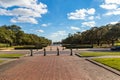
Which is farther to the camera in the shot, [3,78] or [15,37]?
[15,37]

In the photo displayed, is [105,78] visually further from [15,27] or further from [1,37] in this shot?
[15,27]

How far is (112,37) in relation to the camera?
278ft

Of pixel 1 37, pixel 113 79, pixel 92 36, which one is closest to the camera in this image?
→ pixel 113 79

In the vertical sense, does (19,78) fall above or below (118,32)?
below

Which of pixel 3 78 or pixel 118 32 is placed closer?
pixel 3 78

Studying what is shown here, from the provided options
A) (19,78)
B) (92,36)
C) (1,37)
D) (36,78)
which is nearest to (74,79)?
(36,78)

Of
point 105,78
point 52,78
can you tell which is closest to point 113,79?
point 105,78

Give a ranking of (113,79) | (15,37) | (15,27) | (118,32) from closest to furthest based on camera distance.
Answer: (113,79) < (118,32) < (15,37) < (15,27)

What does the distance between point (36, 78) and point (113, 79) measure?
3.85m

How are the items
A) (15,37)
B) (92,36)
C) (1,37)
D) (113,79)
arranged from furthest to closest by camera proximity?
(15,37) → (92,36) → (1,37) → (113,79)

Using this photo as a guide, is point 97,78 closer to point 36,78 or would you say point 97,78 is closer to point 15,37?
point 36,78

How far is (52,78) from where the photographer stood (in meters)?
13.4

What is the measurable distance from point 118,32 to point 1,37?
39488 millimetres

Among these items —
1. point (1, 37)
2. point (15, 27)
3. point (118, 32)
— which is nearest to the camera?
point (118, 32)
